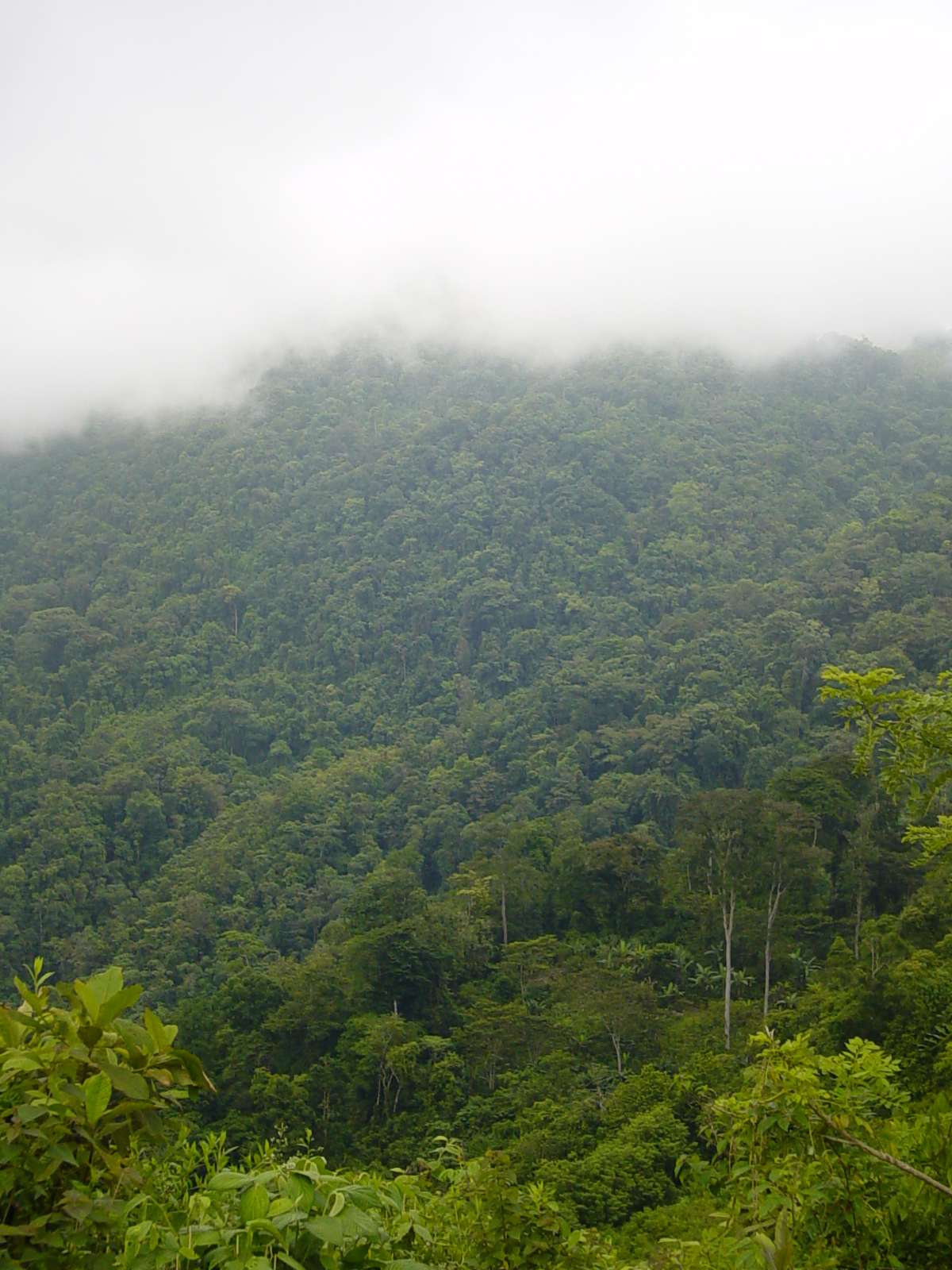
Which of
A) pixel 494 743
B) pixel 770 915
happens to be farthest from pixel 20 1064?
pixel 494 743

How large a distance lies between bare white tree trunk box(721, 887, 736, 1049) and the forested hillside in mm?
122

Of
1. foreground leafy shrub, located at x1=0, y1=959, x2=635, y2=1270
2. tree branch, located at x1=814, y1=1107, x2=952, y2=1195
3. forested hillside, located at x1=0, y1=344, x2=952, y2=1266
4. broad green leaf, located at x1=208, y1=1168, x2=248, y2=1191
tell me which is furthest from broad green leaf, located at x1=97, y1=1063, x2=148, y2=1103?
forested hillside, located at x1=0, y1=344, x2=952, y2=1266

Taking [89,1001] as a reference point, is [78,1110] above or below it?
below

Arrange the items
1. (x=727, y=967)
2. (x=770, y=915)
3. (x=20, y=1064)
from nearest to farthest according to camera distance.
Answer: (x=20, y=1064)
(x=727, y=967)
(x=770, y=915)

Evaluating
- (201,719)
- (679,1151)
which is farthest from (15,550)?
(679,1151)

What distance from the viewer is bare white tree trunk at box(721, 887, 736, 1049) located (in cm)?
1763

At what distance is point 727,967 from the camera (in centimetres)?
1850

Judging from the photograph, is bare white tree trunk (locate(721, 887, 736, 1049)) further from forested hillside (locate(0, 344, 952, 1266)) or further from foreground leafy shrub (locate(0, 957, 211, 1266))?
foreground leafy shrub (locate(0, 957, 211, 1266))

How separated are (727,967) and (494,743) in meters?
22.9

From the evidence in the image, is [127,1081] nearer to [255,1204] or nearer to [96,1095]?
[96,1095]

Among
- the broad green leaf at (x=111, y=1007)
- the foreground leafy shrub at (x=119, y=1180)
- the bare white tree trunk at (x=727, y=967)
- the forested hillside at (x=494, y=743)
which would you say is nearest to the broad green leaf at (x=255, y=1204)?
the foreground leafy shrub at (x=119, y=1180)

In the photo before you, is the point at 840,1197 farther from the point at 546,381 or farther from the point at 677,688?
the point at 546,381

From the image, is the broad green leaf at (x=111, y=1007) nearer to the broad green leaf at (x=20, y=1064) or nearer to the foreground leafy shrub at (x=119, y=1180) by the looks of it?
the foreground leafy shrub at (x=119, y=1180)

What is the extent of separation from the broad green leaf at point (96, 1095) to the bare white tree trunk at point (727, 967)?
58.0 feet
